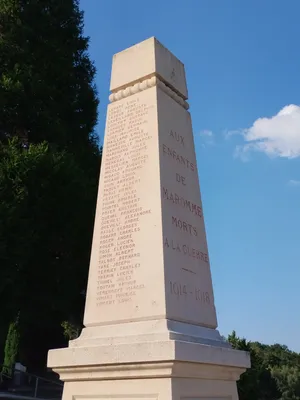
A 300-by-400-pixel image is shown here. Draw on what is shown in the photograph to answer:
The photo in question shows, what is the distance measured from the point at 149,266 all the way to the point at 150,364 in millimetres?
1011

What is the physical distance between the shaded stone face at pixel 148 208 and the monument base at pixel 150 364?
0.77 ft

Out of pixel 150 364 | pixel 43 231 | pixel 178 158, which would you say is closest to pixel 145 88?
pixel 178 158

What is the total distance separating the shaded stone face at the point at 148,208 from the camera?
4.60 m

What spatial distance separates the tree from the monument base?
11634 mm

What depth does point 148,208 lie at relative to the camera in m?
4.91

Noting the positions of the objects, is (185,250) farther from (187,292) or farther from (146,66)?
(146,66)

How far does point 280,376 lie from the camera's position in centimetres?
4275

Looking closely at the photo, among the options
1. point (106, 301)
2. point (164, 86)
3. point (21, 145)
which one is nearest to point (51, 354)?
point (106, 301)

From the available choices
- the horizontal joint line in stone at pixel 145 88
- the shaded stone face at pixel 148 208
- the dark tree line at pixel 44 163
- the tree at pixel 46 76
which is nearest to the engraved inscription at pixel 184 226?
the shaded stone face at pixel 148 208

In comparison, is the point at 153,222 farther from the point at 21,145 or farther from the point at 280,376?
the point at 280,376

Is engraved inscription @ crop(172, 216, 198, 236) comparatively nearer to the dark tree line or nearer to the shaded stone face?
the shaded stone face

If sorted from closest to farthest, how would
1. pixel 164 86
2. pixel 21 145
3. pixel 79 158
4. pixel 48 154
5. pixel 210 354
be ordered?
pixel 210 354 → pixel 164 86 → pixel 48 154 → pixel 21 145 → pixel 79 158

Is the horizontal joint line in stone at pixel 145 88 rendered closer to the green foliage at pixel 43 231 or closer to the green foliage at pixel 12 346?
the green foliage at pixel 43 231

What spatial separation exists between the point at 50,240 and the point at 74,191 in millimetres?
1635
